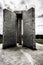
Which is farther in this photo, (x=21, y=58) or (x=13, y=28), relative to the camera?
(x=13, y=28)

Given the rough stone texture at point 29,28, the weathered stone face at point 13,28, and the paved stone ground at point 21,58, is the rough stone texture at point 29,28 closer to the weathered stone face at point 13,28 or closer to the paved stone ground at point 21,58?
the weathered stone face at point 13,28

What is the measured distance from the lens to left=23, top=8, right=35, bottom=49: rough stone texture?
21.2ft

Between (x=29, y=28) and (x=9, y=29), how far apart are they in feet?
5.77

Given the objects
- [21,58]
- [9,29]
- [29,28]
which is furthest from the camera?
[9,29]

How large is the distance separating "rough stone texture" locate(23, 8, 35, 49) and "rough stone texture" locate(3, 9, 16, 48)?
1115mm

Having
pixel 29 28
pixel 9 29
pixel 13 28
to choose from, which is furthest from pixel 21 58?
pixel 13 28

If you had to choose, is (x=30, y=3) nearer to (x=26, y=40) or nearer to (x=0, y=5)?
(x=0, y=5)

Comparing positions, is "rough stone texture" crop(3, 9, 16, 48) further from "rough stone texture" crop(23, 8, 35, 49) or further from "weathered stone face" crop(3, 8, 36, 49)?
"rough stone texture" crop(23, 8, 35, 49)

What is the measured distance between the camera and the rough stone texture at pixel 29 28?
645cm

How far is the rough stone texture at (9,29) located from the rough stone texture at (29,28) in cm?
111

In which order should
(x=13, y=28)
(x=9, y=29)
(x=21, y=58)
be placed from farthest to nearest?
(x=13, y=28) < (x=9, y=29) < (x=21, y=58)

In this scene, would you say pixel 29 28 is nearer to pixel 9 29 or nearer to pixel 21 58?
pixel 9 29

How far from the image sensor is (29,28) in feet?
22.1

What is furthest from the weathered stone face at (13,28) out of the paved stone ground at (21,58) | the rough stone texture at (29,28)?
the paved stone ground at (21,58)
